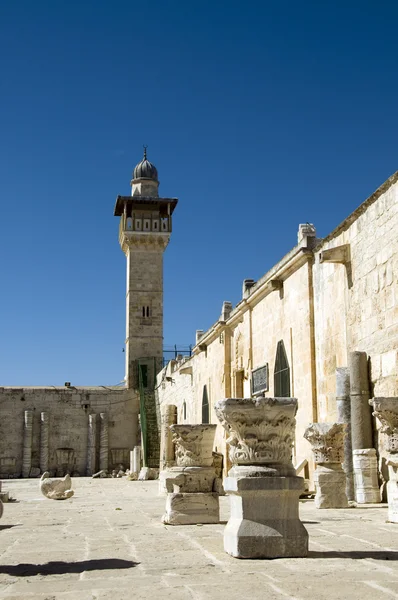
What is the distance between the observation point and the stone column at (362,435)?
1064 cm

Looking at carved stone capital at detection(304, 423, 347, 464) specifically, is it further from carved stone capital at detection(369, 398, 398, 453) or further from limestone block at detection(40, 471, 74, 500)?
limestone block at detection(40, 471, 74, 500)

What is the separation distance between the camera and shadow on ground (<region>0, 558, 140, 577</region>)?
5.02 meters

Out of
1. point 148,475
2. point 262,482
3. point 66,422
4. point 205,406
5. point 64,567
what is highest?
point 205,406

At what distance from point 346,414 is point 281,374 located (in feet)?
15.9

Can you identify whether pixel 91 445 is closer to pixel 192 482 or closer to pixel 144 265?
pixel 144 265

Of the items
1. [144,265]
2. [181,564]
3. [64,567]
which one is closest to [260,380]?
[181,564]

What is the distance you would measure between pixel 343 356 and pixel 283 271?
11.4ft

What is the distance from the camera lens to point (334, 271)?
13047 mm

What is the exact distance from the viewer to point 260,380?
17984 mm

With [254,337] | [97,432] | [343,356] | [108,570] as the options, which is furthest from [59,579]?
[97,432]

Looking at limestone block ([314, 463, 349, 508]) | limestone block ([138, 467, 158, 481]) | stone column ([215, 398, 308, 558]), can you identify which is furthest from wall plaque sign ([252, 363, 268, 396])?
stone column ([215, 398, 308, 558])

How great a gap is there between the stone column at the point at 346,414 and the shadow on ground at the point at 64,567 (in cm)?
626

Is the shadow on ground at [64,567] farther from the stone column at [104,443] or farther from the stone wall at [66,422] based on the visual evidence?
the stone wall at [66,422]

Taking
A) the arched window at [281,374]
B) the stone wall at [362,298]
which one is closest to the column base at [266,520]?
the stone wall at [362,298]
